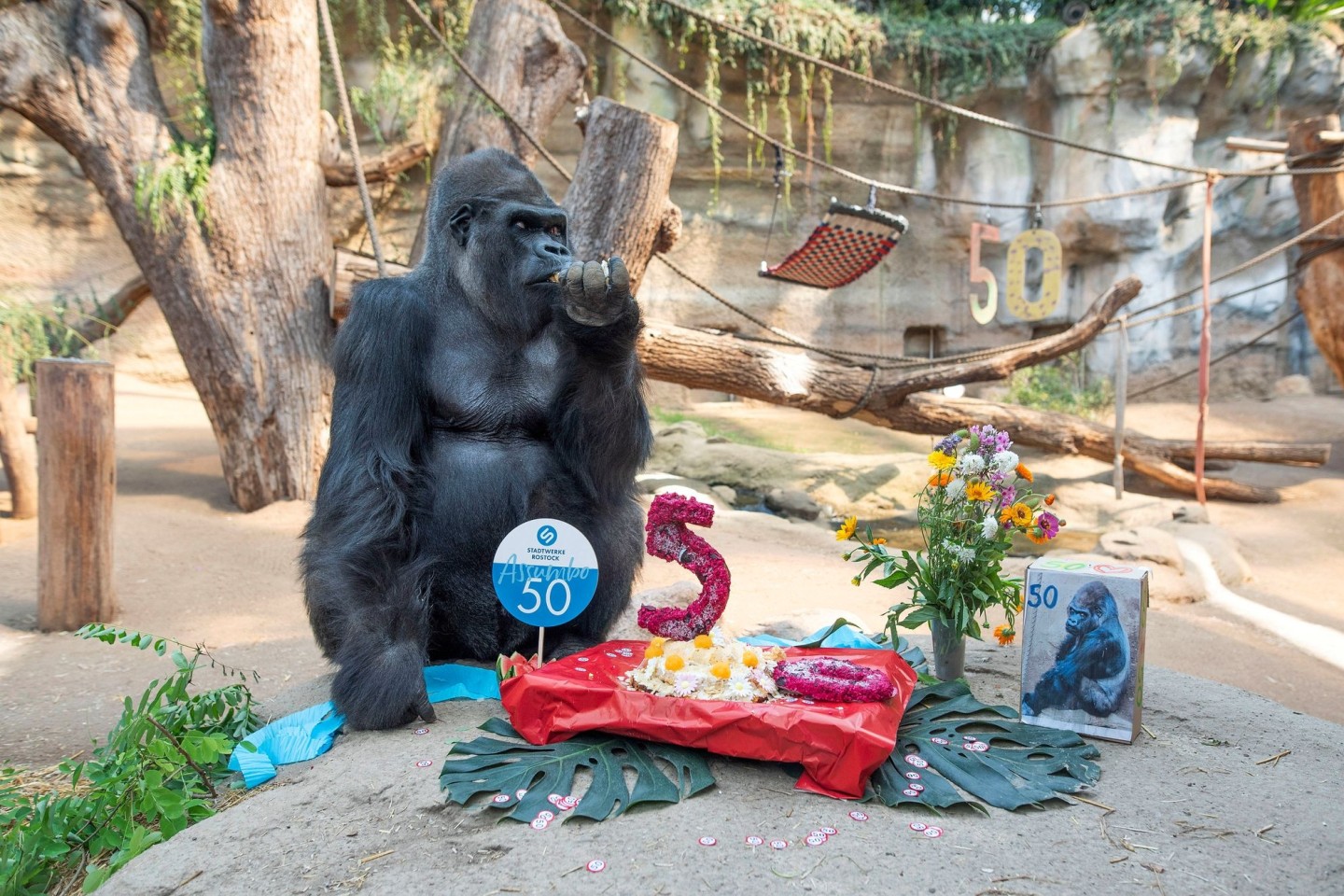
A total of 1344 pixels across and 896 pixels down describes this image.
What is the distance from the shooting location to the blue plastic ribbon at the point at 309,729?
8.53ft

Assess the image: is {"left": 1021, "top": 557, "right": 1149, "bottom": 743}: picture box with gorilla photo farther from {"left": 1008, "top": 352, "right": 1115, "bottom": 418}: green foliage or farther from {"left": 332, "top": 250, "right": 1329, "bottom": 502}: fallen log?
{"left": 1008, "top": 352, "right": 1115, "bottom": 418}: green foliage

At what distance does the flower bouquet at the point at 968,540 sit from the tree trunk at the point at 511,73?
4634 millimetres

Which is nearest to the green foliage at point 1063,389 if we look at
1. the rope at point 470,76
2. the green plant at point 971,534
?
the rope at point 470,76

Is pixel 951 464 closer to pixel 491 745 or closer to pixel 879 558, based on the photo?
pixel 879 558

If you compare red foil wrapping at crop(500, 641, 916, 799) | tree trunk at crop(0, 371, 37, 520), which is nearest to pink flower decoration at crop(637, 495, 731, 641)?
red foil wrapping at crop(500, 641, 916, 799)

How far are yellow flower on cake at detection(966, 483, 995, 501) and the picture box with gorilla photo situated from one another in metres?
0.36

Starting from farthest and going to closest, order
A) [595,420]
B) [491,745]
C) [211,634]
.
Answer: [211,634] → [595,420] → [491,745]

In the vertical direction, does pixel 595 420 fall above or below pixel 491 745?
above

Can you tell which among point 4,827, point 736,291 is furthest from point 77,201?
point 4,827

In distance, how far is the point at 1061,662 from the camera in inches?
105

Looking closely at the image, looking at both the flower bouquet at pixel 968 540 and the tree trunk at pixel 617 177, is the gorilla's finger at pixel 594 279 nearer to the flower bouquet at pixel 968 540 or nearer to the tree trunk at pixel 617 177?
the flower bouquet at pixel 968 540

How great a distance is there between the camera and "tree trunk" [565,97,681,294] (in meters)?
5.41

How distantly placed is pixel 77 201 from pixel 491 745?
1330 cm

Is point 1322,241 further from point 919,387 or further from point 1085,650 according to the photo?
point 1085,650
